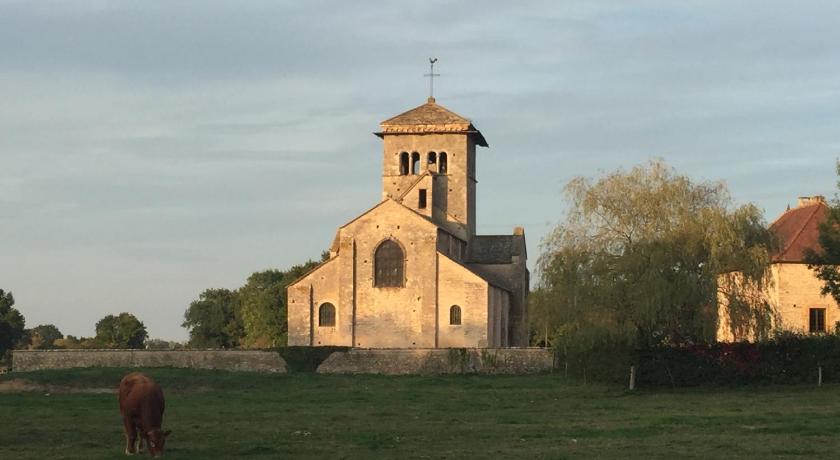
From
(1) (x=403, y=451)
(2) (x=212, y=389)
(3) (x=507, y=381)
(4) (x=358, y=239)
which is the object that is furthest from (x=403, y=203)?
(1) (x=403, y=451)

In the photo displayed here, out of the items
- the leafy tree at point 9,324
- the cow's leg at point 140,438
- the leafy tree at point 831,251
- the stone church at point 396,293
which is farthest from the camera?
the leafy tree at point 9,324

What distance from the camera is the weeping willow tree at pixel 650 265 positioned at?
1850 inches

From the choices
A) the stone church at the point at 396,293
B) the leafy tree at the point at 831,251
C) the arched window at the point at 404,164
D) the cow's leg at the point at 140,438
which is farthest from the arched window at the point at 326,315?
the cow's leg at the point at 140,438

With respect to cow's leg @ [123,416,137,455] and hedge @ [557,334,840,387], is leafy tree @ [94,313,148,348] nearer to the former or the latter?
hedge @ [557,334,840,387]

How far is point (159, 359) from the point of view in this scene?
6275 cm

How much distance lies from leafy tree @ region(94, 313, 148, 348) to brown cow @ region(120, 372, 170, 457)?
110 meters

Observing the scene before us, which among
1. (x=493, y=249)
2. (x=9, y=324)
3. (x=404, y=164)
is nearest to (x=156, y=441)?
(x=404, y=164)

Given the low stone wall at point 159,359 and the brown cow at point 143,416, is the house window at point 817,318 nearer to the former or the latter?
→ the low stone wall at point 159,359

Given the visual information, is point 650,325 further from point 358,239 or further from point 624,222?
point 358,239

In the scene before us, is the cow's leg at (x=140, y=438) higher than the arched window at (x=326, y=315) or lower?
lower

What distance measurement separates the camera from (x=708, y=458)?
22.3m

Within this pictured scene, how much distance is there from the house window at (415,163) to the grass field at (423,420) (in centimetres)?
2988

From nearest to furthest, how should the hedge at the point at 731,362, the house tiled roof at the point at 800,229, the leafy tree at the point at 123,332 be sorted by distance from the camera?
the hedge at the point at 731,362
the house tiled roof at the point at 800,229
the leafy tree at the point at 123,332

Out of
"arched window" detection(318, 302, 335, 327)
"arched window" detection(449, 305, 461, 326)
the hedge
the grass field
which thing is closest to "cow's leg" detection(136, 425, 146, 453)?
the grass field
